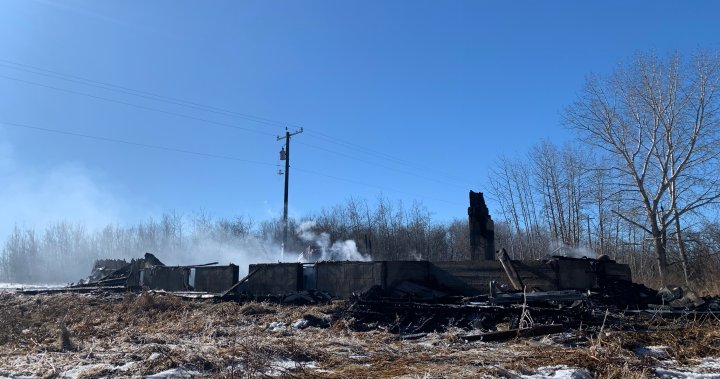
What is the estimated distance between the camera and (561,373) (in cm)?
670

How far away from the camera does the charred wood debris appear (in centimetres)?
1028

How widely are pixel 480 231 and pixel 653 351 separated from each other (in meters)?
10.6

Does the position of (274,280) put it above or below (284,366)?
above

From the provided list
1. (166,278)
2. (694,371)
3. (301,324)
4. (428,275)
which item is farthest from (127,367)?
(166,278)

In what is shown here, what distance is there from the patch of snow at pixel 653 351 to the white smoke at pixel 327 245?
81.9 ft

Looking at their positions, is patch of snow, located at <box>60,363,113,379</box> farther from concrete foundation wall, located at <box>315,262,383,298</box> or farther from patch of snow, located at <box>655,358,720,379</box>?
concrete foundation wall, located at <box>315,262,383,298</box>

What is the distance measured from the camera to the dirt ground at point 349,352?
688cm

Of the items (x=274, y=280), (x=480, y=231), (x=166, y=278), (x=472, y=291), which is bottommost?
(x=472, y=291)

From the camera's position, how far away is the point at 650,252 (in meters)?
35.0

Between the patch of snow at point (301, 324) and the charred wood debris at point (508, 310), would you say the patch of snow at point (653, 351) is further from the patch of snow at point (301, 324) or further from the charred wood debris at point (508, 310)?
the patch of snow at point (301, 324)

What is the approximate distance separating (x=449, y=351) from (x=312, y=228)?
151 feet

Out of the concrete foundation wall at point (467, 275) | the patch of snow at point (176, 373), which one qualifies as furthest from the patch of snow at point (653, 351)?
the concrete foundation wall at point (467, 275)

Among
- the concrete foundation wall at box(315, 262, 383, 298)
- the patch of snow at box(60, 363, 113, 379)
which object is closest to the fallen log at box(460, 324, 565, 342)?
the patch of snow at box(60, 363, 113, 379)

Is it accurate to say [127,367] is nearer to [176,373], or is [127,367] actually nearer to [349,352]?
[176,373]
